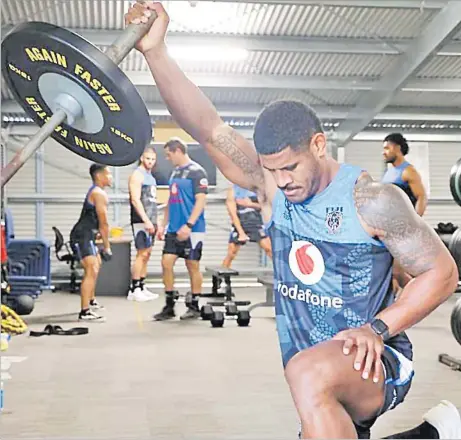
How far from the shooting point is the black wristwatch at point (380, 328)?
1.61 m

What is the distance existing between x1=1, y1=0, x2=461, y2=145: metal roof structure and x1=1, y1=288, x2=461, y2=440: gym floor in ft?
6.16

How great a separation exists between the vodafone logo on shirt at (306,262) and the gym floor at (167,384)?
106 cm

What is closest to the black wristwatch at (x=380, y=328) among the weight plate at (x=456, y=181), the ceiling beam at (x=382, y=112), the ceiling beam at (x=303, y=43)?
the weight plate at (x=456, y=181)

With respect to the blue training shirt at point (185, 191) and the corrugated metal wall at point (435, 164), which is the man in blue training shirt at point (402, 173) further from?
the corrugated metal wall at point (435, 164)

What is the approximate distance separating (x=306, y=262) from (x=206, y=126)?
46 cm

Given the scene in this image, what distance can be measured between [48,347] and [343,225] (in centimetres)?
304

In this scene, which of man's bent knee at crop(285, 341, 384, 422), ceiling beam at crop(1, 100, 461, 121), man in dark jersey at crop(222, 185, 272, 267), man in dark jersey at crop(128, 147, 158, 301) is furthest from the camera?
ceiling beam at crop(1, 100, 461, 121)

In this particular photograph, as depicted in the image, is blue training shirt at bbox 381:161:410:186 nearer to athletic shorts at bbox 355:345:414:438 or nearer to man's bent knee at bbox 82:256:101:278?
man's bent knee at bbox 82:256:101:278

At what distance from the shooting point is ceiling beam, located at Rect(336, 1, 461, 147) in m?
5.46

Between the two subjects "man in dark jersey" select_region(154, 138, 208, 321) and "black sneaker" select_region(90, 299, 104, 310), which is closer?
"man in dark jersey" select_region(154, 138, 208, 321)

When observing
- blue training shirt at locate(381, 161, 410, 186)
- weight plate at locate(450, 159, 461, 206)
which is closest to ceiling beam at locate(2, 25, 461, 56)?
blue training shirt at locate(381, 161, 410, 186)

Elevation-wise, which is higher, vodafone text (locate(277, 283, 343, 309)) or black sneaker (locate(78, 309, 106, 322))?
vodafone text (locate(277, 283, 343, 309))

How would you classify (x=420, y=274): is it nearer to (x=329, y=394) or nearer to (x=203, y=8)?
(x=329, y=394)

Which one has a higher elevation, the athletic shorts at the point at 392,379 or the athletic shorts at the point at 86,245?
the athletic shorts at the point at 86,245
